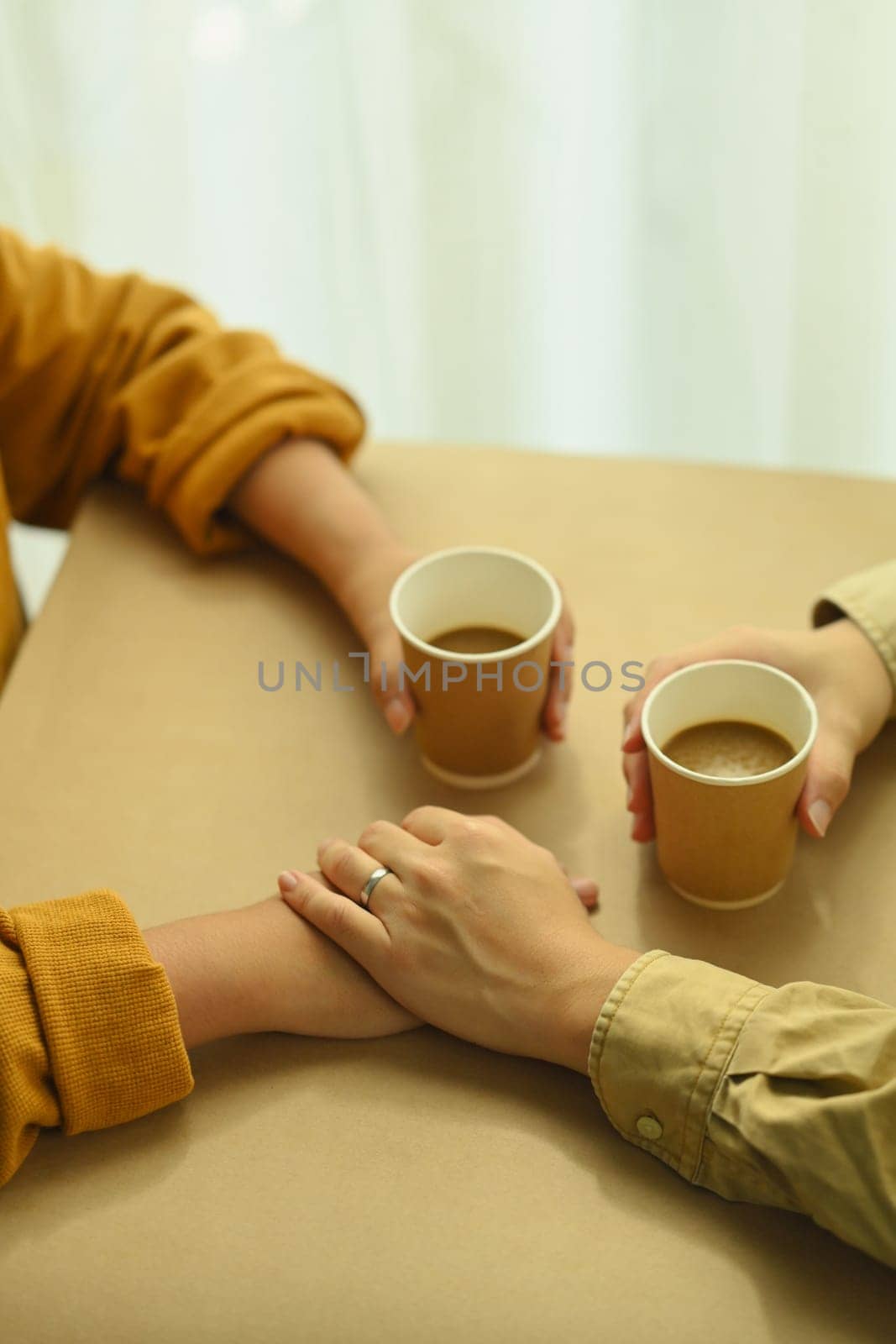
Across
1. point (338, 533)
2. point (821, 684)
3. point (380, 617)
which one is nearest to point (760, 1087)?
point (821, 684)

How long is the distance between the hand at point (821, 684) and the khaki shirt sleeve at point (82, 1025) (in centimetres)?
28

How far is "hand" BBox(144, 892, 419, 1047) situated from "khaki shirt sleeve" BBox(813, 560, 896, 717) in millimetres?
367

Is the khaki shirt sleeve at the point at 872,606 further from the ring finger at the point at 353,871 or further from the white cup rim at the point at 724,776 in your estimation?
the ring finger at the point at 353,871

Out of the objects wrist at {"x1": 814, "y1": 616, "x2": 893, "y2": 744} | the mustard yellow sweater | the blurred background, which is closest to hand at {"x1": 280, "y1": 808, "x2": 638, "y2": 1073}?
wrist at {"x1": 814, "y1": 616, "x2": 893, "y2": 744}

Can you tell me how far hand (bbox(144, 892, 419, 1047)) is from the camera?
67 centimetres

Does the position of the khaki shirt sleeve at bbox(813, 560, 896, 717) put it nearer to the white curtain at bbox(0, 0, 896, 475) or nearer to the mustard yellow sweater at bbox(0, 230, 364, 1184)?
the mustard yellow sweater at bbox(0, 230, 364, 1184)

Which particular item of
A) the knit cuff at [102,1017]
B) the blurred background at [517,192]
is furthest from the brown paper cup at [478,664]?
the blurred background at [517,192]

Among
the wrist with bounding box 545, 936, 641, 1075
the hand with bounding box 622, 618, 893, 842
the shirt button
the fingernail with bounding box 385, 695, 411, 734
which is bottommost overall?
the shirt button

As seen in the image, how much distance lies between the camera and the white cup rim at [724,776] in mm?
653

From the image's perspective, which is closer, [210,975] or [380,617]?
[210,975]

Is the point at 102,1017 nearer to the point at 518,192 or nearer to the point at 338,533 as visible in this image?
the point at 338,533

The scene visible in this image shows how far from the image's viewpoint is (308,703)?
0.88 m

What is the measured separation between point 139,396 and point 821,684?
22.7 inches

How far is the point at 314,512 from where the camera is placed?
0.97 metres
